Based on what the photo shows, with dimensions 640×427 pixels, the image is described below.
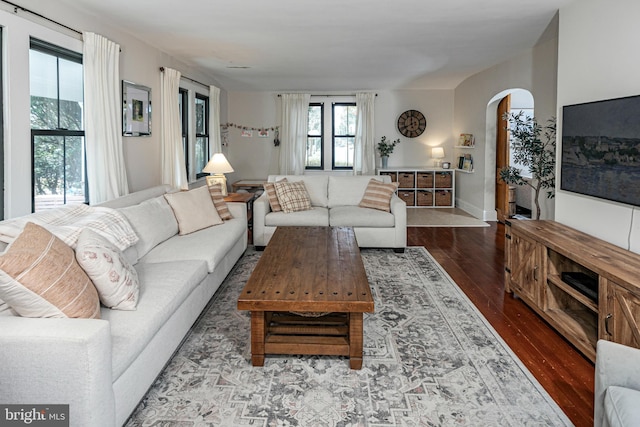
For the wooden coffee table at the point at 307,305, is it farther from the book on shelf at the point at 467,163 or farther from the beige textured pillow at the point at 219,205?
the book on shelf at the point at 467,163

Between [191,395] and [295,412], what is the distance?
1.79 ft

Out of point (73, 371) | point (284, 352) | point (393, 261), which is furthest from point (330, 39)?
point (73, 371)

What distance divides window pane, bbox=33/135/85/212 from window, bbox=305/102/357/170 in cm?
601

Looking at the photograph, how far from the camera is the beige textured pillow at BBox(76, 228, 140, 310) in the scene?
7.26ft

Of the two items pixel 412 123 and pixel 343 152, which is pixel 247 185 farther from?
pixel 412 123

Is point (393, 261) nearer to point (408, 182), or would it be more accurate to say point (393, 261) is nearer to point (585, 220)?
point (585, 220)

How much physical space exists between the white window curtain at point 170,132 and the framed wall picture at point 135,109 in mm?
361

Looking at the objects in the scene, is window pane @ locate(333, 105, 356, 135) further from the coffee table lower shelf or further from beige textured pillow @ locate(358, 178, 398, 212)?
the coffee table lower shelf

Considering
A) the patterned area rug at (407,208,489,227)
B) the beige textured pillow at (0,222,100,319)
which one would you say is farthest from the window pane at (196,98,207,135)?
the beige textured pillow at (0,222,100,319)

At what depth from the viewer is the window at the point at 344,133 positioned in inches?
378

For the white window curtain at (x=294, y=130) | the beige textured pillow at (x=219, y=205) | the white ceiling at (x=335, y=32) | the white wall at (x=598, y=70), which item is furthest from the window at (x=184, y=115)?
the white wall at (x=598, y=70)

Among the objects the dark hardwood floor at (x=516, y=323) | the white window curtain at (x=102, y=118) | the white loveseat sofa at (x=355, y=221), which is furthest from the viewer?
the white loveseat sofa at (x=355, y=221)

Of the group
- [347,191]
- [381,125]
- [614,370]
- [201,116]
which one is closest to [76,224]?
[614,370]

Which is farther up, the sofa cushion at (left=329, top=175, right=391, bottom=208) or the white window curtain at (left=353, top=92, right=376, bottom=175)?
the white window curtain at (left=353, top=92, right=376, bottom=175)
